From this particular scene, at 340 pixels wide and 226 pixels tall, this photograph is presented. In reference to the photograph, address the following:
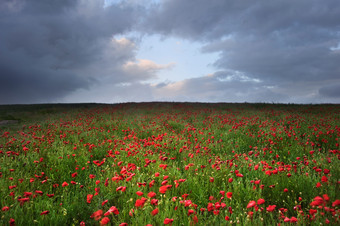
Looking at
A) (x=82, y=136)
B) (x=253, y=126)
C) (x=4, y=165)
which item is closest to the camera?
(x=4, y=165)

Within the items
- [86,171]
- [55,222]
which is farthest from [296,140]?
[55,222]

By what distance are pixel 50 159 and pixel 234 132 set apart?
20.0 feet

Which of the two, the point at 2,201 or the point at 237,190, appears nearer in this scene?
the point at 2,201

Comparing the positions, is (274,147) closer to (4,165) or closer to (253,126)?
(253,126)

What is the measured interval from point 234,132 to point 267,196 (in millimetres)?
4802

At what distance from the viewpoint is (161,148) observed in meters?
6.24

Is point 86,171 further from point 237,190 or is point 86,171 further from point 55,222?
point 237,190

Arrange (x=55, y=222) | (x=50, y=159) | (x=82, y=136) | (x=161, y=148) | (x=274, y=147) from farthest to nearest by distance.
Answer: (x=82, y=136) < (x=274, y=147) < (x=161, y=148) < (x=50, y=159) < (x=55, y=222)

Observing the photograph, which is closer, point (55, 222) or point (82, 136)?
point (55, 222)

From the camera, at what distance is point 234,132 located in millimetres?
8266

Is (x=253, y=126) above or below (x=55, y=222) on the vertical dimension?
above

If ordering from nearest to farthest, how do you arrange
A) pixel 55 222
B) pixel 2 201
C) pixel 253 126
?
pixel 55 222
pixel 2 201
pixel 253 126

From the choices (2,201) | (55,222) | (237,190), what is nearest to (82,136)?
(2,201)

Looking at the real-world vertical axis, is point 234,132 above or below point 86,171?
above
